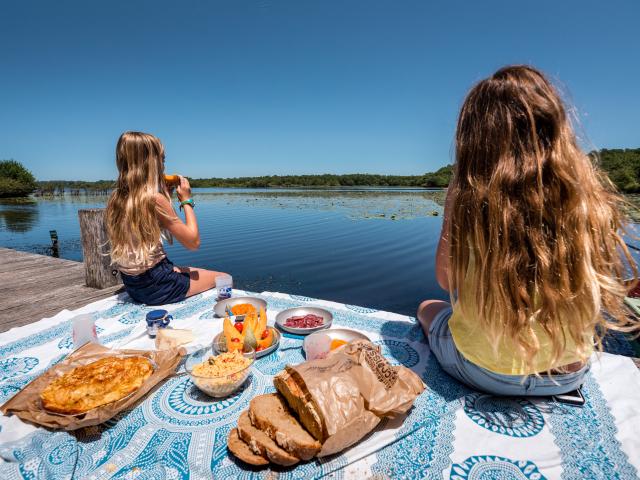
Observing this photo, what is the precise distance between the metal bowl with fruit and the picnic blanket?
6.0 inches

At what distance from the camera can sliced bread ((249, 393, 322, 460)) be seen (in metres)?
1.34

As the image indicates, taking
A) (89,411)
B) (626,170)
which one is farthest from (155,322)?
(626,170)

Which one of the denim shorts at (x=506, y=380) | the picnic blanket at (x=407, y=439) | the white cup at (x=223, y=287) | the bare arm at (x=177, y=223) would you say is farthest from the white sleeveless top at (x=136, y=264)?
the denim shorts at (x=506, y=380)

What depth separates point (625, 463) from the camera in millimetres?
1429

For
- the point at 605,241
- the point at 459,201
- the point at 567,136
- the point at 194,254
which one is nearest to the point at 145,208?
the point at 459,201

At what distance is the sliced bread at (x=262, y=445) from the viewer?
134cm

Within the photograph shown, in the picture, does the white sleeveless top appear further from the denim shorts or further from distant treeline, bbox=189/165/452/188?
distant treeline, bbox=189/165/452/188

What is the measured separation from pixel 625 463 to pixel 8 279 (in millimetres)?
7350

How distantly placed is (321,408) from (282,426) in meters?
0.23

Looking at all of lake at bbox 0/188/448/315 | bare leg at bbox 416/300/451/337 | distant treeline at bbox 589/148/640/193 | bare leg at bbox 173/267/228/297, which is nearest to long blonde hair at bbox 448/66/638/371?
bare leg at bbox 416/300/451/337

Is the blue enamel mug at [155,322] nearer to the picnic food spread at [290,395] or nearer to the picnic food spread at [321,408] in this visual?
the picnic food spread at [290,395]

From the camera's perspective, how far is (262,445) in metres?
1.38

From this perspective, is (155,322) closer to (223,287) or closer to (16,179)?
(223,287)

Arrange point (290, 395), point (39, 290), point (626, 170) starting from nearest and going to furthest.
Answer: point (290, 395)
point (39, 290)
point (626, 170)
